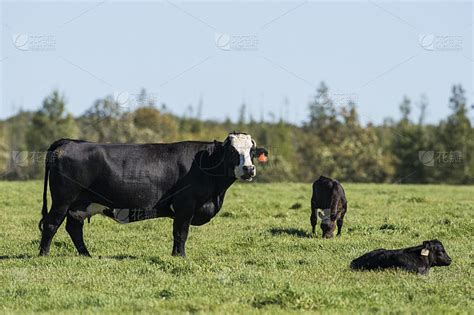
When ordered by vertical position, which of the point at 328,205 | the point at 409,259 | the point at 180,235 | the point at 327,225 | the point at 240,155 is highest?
the point at 240,155

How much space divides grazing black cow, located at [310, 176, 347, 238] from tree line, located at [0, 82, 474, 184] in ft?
138

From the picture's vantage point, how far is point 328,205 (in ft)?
61.3

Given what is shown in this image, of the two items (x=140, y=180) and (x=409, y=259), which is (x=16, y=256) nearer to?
(x=140, y=180)

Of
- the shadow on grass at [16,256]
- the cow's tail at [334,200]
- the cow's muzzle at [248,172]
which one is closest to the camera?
the shadow on grass at [16,256]

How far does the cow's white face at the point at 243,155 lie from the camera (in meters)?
14.1

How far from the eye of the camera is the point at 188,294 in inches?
402

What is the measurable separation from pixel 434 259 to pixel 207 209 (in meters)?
4.26

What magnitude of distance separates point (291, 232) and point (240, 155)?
409cm

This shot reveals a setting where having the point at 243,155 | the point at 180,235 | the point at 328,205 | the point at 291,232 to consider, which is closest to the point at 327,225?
the point at 291,232

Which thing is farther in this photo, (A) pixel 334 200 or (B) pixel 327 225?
(A) pixel 334 200

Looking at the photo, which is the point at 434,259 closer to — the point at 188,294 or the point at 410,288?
the point at 410,288

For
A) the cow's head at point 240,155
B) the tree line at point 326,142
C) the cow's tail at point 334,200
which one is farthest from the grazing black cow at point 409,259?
the tree line at point 326,142

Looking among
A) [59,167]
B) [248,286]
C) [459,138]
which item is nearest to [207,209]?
[59,167]

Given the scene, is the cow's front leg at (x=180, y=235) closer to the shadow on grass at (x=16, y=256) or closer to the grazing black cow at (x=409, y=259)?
the shadow on grass at (x=16, y=256)
